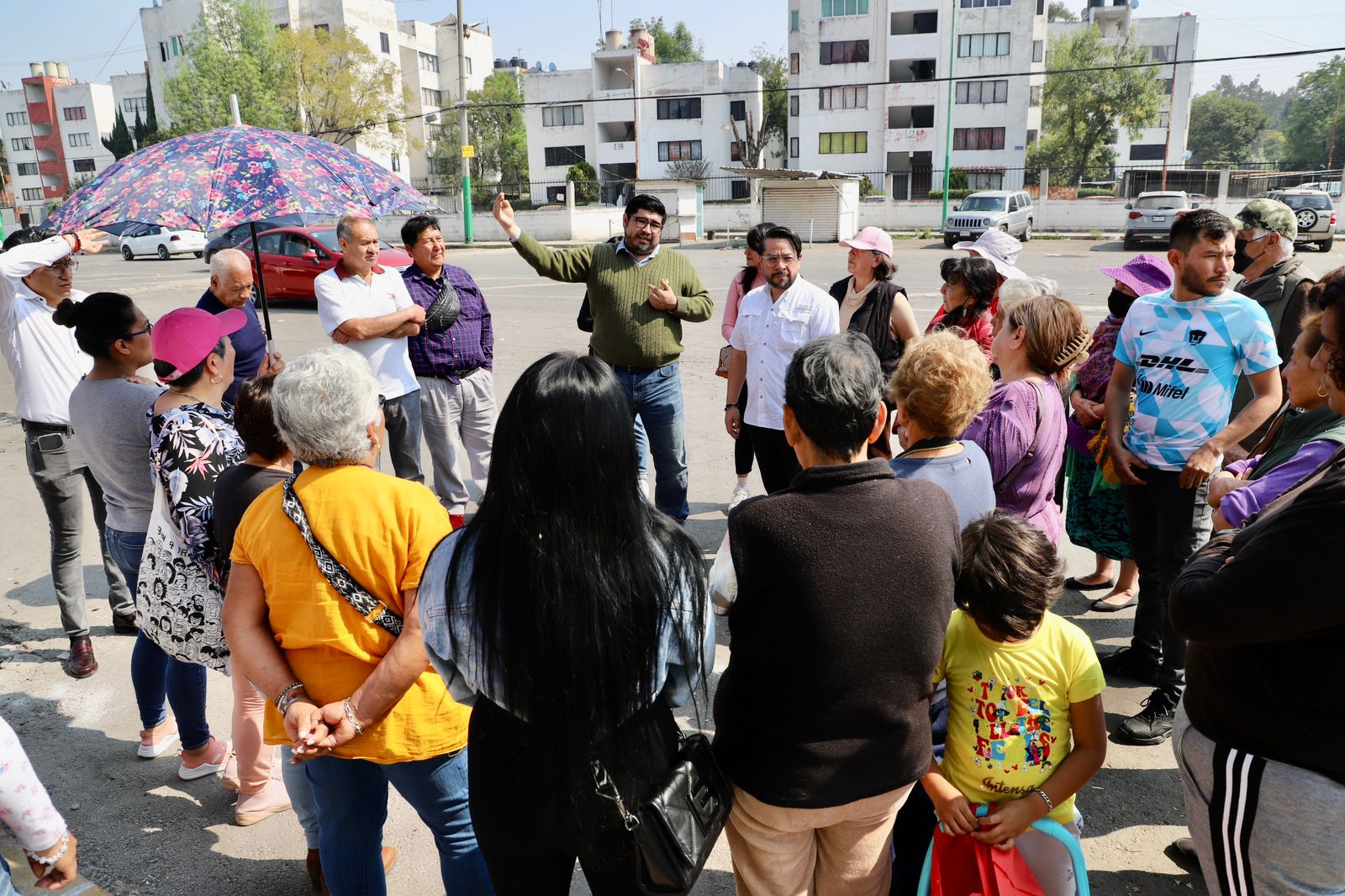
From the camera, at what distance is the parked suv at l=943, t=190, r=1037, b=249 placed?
28.4 meters

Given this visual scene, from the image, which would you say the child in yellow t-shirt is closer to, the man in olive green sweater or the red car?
the man in olive green sweater

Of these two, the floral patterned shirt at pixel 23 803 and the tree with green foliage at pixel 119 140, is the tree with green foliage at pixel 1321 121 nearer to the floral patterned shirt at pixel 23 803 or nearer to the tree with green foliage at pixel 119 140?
the floral patterned shirt at pixel 23 803

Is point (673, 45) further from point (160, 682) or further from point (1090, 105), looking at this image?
point (160, 682)

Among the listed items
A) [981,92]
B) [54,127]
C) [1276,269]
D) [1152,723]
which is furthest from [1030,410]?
[54,127]

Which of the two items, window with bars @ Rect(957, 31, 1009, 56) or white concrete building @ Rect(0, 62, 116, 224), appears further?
white concrete building @ Rect(0, 62, 116, 224)

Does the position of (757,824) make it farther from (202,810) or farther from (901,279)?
(901,279)

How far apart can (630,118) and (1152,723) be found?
53.2 m

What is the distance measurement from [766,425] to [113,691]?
3516mm

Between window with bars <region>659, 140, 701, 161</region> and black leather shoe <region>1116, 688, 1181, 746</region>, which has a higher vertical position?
window with bars <region>659, 140, 701, 161</region>

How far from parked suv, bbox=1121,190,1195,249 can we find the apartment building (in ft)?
115

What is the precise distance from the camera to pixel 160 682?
3.42 m

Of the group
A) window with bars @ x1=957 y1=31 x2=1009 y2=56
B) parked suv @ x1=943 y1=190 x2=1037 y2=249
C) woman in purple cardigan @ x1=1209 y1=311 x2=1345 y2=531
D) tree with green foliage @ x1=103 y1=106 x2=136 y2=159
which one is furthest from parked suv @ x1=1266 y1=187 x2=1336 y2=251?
tree with green foliage @ x1=103 y1=106 x2=136 y2=159

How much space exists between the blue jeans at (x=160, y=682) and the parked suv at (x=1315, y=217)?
28.7 metres

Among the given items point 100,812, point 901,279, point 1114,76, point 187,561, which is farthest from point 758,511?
point 1114,76
